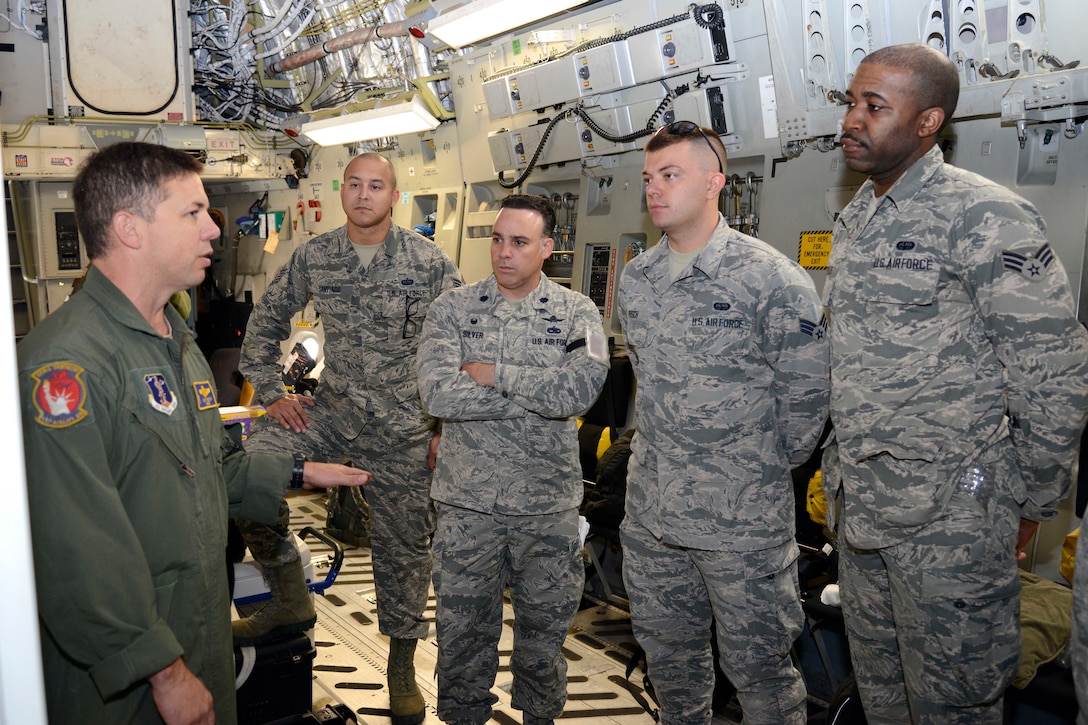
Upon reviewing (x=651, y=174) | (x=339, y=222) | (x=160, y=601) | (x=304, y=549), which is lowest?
(x=304, y=549)

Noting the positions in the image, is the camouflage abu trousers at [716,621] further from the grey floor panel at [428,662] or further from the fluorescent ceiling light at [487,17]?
the fluorescent ceiling light at [487,17]

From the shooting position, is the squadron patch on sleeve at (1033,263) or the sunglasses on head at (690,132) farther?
the sunglasses on head at (690,132)

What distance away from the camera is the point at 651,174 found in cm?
257

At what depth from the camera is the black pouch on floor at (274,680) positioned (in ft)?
9.51

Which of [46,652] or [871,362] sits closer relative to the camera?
[46,652]

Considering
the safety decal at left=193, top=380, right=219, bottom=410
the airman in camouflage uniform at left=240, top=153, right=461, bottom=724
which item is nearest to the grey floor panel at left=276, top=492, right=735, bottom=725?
the airman in camouflage uniform at left=240, top=153, right=461, bottom=724

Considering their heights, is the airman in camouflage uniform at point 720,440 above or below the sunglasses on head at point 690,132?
below

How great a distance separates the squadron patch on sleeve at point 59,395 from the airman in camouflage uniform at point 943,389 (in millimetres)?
1771

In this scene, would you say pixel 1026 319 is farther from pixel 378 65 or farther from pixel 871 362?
pixel 378 65

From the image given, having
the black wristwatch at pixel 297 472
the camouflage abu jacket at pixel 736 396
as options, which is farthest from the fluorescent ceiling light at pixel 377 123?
the black wristwatch at pixel 297 472

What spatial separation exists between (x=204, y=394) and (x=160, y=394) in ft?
0.57

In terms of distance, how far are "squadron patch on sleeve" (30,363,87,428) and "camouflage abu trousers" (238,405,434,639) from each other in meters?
1.89

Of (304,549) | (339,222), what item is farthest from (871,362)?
(339,222)

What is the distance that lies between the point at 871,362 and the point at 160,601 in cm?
172
